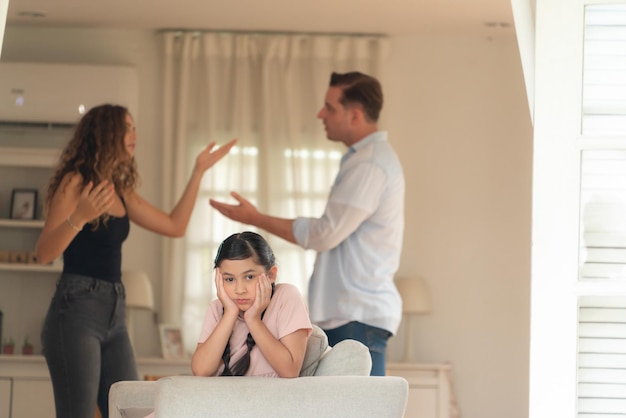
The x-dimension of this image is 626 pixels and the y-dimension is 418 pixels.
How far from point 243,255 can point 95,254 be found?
1.17 meters

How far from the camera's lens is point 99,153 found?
416cm

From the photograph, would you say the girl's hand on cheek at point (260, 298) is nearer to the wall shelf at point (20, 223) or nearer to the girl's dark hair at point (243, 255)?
the girl's dark hair at point (243, 255)

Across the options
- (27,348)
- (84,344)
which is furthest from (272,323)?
(27,348)

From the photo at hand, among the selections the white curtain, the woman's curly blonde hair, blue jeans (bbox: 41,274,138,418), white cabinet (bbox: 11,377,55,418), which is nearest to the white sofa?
blue jeans (bbox: 41,274,138,418)

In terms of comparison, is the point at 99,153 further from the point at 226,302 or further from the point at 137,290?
the point at 137,290

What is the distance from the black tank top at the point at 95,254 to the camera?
4.03 m

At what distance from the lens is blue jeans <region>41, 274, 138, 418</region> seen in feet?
12.8

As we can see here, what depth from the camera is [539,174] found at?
2828 millimetres

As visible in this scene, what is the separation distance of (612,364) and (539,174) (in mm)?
541

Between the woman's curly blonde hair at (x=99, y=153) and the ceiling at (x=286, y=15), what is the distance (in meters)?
2.04

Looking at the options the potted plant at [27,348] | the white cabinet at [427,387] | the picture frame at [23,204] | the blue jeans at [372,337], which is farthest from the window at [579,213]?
the picture frame at [23,204]

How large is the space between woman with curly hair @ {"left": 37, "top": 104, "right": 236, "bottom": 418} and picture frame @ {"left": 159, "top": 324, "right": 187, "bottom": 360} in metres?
2.33

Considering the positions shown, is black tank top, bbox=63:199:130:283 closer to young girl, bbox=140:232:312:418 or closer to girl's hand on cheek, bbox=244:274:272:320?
young girl, bbox=140:232:312:418

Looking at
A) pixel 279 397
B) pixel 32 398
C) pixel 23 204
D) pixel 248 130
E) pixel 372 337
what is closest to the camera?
pixel 279 397
